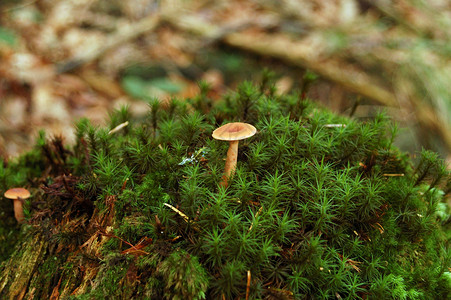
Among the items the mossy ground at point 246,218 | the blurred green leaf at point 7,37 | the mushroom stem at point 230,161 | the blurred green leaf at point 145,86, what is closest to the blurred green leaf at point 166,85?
the blurred green leaf at point 145,86

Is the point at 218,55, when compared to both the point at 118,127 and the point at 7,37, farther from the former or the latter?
the point at 118,127

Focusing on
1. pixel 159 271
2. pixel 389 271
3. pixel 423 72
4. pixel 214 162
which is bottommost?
pixel 423 72

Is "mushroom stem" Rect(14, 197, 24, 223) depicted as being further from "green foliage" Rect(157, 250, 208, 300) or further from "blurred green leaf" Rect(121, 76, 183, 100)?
"blurred green leaf" Rect(121, 76, 183, 100)

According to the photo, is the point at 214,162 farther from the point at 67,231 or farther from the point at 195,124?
the point at 67,231

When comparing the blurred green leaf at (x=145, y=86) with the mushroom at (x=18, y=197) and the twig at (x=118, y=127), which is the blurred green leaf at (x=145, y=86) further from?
the mushroom at (x=18, y=197)

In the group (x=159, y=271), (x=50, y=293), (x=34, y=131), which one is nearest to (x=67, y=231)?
(x=50, y=293)

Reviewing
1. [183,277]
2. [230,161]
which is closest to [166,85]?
[230,161]
